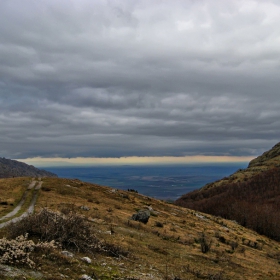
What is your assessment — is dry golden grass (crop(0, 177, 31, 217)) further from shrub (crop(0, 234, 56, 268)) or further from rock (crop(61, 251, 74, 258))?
shrub (crop(0, 234, 56, 268))

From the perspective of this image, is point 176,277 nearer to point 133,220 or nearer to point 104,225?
point 104,225

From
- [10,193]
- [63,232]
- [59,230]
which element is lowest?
[10,193]

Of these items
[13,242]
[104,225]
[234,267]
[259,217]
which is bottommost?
[259,217]

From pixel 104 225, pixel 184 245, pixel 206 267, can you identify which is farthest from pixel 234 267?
pixel 104 225

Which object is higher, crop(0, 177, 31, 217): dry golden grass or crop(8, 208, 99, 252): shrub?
crop(8, 208, 99, 252): shrub

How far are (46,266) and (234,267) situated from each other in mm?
16703

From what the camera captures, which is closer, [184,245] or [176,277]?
[176,277]

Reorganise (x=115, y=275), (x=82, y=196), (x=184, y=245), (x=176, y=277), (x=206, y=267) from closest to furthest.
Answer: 1. (x=115, y=275)
2. (x=176, y=277)
3. (x=206, y=267)
4. (x=184, y=245)
5. (x=82, y=196)

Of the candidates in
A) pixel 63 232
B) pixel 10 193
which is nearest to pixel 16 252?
pixel 63 232

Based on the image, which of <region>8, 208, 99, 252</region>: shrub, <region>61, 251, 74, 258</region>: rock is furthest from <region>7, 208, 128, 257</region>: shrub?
<region>61, 251, 74, 258</region>: rock

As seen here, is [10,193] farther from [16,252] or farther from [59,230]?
[16,252]

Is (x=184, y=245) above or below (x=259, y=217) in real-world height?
above

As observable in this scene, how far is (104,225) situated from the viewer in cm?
2872

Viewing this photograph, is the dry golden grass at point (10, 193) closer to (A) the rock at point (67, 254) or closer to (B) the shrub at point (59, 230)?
(B) the shrub at point (59, 230)
